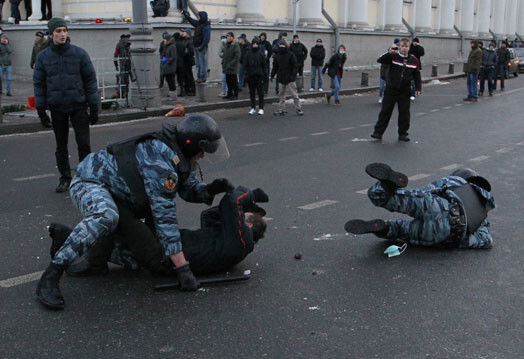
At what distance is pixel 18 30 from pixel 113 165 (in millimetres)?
24605

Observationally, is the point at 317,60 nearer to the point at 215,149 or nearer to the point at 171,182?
the point at 215,149

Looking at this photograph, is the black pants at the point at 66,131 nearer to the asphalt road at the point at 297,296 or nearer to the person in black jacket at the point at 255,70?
the asphalt road at the point at 297,296

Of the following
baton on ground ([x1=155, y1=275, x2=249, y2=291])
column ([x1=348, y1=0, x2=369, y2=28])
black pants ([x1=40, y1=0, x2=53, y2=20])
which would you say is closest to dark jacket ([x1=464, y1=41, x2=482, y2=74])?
black pants ([x1=40, y1=0, x2=53, y2=20])

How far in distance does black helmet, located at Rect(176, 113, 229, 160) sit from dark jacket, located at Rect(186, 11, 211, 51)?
1559cm

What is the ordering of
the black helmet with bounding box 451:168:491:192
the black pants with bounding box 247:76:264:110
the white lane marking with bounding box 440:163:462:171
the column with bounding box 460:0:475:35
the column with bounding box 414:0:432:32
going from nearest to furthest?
the black helmet with bounding box 451:168:491:192, the white lane marking with bounding box 440:163:462:171, the black pants with bounding box 247:76:264:110, the column with bounding box 414:0:432:32, the column with bounding box 460:0:475:35

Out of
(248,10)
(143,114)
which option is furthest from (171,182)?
(248,10)

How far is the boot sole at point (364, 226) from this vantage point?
498cm

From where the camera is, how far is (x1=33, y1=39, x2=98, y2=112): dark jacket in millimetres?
7250

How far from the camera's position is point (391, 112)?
11.7 metres

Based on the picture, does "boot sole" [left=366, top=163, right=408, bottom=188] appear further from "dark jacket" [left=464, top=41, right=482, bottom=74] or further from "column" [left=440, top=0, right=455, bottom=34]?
"column" [left=440, top=0, right=455, bottom=34]

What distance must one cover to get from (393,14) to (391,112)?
3072 cm

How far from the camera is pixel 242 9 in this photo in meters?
27.2

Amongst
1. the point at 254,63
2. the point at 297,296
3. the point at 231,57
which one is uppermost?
the point at 231,57

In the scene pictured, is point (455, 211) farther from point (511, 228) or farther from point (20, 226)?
point (20, 226)
